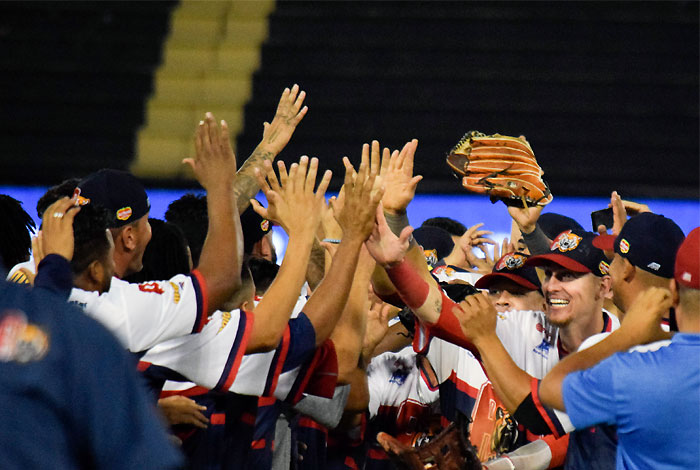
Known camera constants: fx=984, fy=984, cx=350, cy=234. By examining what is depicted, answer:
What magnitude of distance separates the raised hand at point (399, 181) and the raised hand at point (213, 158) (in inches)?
29.9

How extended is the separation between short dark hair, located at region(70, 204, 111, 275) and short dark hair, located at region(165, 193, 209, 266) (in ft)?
4.12

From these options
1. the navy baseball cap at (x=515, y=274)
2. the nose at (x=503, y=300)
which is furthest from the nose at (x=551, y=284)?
the nose at (x=503, y=300)

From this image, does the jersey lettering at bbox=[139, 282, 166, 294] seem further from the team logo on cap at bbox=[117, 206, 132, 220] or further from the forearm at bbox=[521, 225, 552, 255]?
the forearm at bbox=[521, 225, 552, 255]

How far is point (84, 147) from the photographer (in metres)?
11.5

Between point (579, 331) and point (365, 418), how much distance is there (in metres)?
1.11

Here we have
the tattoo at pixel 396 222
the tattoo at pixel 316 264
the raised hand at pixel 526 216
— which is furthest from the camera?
the raised hand at pixel 526 216

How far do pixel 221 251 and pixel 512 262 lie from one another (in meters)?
1.83

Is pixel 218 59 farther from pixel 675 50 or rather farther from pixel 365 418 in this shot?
pixel 365 418

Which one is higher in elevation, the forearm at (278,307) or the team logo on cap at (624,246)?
the team logo on cap at (624,246)

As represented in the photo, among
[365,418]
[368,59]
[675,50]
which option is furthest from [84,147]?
[365,418]

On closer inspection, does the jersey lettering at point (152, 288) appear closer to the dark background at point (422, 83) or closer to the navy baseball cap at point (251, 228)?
the navy baseball cap at point (251, 228)

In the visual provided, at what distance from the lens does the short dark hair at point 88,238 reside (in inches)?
108

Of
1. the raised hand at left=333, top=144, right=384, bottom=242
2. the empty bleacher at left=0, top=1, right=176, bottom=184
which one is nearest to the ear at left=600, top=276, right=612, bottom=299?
the raised hand at left=333, top=144, right=384, bottom=242

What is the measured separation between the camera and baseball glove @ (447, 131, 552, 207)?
4.26 m
